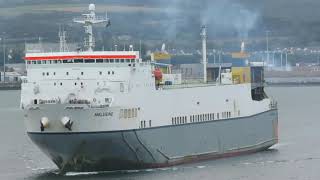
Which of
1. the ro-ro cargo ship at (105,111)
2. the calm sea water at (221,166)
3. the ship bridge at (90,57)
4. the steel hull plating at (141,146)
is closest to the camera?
the ro-ro cargo ship at (105,111)

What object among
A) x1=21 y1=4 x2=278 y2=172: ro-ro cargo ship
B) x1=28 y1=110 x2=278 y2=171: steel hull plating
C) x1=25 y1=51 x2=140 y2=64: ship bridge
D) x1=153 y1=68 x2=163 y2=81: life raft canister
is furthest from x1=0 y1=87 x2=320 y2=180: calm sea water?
x1=25 y1=51 x2=140 y2=64: ship bridge

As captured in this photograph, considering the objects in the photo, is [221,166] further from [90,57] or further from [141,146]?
[90,57]

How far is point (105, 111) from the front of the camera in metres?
48.2

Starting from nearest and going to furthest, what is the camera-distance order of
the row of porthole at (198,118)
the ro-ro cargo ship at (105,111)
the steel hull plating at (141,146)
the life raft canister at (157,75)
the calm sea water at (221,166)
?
the ro-ro cargo ship at (105,111)
the steel hull plating at (141,146)
the calm sea water at (221,166)
the life raft canister at (157,75)
the row of porthole at (198,118)

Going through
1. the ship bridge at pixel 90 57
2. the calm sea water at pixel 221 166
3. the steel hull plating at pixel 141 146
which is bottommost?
the calm sea water at pixel 221 166

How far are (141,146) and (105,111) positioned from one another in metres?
3.16

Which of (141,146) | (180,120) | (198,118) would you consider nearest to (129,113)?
(141,146)

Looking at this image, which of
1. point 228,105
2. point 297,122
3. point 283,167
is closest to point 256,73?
point 228,105

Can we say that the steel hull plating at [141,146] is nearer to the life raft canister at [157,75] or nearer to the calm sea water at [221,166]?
the calm sea water at [221,166]

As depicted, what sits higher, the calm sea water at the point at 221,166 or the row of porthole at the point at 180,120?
the row of porthole at the point at 180,120

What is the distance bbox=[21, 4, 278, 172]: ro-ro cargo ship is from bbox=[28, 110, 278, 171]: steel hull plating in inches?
2.0

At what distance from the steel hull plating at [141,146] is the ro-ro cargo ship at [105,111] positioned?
5cm

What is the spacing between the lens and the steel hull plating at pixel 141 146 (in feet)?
160

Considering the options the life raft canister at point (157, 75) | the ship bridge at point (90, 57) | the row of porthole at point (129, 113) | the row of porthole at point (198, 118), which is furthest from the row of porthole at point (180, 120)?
the ship bridge at point (90, 57)
